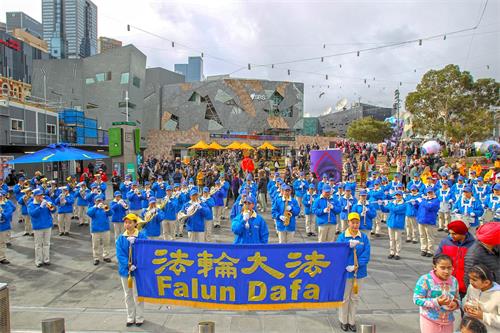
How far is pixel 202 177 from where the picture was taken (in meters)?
18.8

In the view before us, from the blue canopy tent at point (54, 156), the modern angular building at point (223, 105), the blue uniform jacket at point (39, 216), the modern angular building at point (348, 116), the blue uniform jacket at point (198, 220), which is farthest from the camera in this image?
the modern angular building at point (348, 116)

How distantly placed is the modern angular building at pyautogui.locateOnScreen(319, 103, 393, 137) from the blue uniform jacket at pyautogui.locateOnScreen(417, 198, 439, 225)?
110 m

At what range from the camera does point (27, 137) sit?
23.0 metres

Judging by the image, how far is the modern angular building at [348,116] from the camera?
121 meters

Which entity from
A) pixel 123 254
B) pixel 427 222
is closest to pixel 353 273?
pixel 123 254

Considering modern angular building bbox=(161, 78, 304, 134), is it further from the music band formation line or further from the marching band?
the marching band

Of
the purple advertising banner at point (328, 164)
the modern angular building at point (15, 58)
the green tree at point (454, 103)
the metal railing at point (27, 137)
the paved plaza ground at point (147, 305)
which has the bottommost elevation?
the paved plaza ground at point (147, 305)

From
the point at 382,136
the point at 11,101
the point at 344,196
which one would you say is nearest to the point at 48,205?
the point at 344,196

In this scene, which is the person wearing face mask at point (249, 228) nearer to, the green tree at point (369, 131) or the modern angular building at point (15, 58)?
the modern angular building at point (15, 58)

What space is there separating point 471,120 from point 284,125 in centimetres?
2955

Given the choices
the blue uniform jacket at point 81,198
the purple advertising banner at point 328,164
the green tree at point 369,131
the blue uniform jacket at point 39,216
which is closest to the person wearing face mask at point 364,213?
the blue uniform jacket at point 39,216

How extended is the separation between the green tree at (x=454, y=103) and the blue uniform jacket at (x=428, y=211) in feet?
83.2

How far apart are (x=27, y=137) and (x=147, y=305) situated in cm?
2182

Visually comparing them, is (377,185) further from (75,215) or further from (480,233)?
(75,215)
